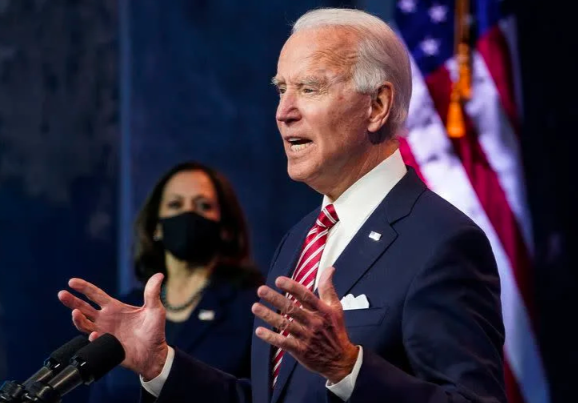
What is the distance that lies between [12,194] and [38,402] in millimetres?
3269

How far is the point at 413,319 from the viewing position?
203 cm

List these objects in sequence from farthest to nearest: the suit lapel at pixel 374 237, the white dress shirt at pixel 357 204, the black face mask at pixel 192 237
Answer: the black face mask at pixel 192 237, the white dress shirt at pixel 357 204, the suit lapel at pixel 374 237

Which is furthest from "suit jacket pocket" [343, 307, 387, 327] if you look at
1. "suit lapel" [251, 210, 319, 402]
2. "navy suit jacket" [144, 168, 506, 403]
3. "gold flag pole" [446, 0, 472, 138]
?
"gold flag pole" [446, 0, 472, 138]

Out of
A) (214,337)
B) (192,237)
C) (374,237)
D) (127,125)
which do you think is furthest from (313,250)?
(127,125)

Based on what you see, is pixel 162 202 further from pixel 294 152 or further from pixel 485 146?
pixel 294 152

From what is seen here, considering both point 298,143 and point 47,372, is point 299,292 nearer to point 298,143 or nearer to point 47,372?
point 47,372

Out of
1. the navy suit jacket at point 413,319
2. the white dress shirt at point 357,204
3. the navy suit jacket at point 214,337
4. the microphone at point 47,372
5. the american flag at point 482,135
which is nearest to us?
the microphone at point 47,372

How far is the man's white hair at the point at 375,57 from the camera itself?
237 centimetres

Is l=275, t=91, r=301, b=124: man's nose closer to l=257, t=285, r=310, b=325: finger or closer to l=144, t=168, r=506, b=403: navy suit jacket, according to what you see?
l=144, t=168, r=506, b=403: navy suit jacket

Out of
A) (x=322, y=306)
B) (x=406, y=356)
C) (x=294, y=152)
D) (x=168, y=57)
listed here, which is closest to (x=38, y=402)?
(x=322, y=306)

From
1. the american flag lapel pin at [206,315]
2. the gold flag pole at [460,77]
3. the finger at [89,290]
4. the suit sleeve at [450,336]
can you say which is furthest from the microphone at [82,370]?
the gold flag pole at [460,77]

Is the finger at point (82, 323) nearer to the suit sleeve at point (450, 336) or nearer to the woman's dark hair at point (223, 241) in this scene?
the suit sleeve at point (450, 336)

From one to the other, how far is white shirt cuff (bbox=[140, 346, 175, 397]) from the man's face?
48 cm

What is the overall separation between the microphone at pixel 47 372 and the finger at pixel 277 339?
0.35 metres
